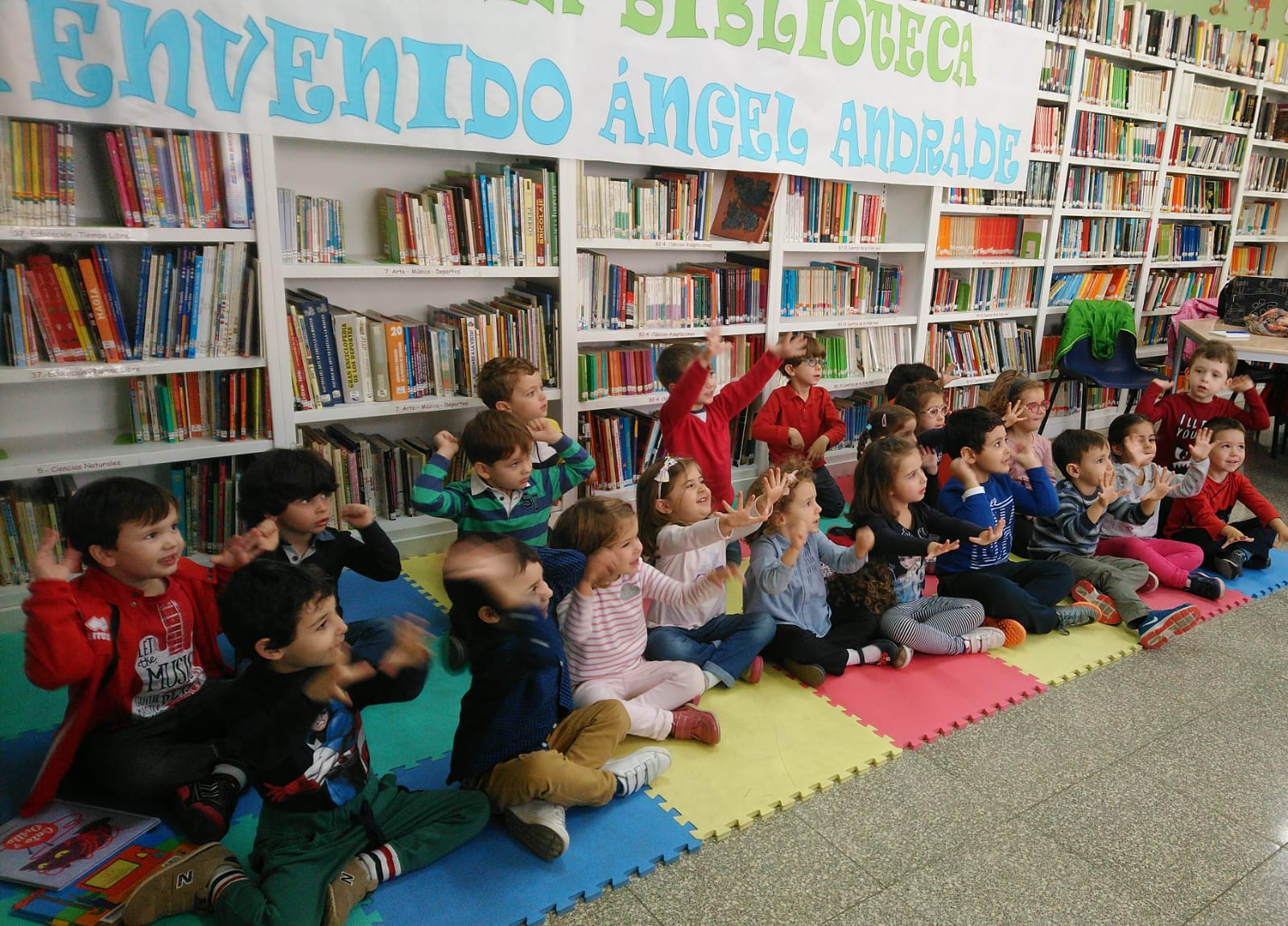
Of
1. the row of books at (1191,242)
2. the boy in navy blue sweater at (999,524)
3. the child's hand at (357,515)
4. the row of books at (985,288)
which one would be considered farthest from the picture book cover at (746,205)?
the row of books at (1191,242)

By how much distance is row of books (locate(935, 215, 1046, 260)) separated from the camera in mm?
4758

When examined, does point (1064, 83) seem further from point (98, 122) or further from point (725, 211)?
point (98, 122)

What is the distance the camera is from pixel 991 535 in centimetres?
289

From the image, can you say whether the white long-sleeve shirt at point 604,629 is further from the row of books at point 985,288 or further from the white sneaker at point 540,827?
the row of books at point 985,288

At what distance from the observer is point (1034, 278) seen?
17.4 ft

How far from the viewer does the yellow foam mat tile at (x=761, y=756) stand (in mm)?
2027

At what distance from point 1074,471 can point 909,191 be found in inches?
77.9

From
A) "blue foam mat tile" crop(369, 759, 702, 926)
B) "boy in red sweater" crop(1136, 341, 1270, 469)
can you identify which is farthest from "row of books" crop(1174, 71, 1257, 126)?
"blue foam mat tile" crop(369, 759, 702, 926)

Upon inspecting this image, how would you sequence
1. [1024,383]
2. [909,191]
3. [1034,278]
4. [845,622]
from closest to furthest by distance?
[845,622] < [1024,383] < [909,191] < [1034,278]

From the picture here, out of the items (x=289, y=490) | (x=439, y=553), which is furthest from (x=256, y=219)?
(x=439, y=553)

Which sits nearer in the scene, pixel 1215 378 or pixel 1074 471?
pixel 1074 471

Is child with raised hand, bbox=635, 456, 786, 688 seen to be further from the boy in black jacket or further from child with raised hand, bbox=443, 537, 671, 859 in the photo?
the boy in black jacket

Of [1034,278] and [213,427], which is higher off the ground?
[1034,278]

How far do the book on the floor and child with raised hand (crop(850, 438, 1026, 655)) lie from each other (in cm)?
209
